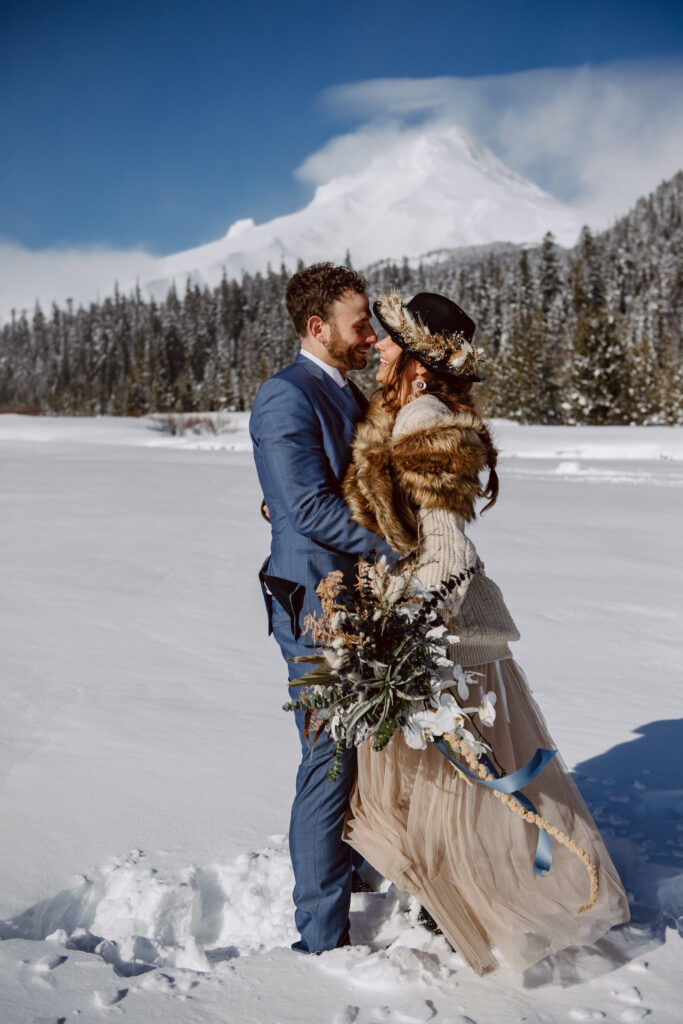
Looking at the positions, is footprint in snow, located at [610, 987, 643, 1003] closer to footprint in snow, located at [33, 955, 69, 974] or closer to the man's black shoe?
the man's black shoe

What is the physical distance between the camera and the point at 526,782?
2.05 metres

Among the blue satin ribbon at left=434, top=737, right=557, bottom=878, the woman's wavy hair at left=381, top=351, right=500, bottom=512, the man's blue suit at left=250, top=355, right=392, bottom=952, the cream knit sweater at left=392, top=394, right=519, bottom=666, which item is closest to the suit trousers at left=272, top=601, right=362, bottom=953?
the man's blue suit at left=250, top=355, right=392, bottom=952

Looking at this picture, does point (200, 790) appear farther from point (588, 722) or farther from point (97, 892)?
point (588, 722)

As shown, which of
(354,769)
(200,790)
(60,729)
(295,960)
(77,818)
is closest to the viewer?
(295,960)

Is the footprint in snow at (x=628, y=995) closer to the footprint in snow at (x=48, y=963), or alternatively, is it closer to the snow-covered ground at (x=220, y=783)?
the snow-covered ground at (x=220, y=783)

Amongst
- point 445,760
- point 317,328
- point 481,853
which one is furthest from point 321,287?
point 481,853

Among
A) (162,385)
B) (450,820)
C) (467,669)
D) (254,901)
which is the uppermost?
(162,385)

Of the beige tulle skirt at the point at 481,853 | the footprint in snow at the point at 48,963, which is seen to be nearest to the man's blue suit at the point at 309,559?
the beige tulle skirt at the point at 481,853

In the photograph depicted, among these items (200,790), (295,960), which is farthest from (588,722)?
(295,960)

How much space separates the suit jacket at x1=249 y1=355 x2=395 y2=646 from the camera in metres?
2.22

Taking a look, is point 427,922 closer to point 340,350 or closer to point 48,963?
point 48,963

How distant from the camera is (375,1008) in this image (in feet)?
6.39

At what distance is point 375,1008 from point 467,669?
888 mm

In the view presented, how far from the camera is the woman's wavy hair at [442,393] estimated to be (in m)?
2.28
